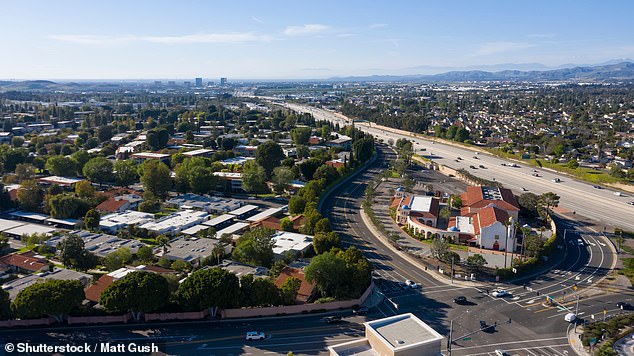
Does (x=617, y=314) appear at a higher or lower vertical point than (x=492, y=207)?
lower

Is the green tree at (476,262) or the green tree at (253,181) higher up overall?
the green tree at (253,181)

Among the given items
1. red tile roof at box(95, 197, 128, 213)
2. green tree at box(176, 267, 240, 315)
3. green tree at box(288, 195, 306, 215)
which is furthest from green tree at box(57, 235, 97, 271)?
green tree at box(288, 195, 306, 215)

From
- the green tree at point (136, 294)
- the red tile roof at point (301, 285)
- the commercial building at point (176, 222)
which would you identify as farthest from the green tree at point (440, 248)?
the commercial building at point (176, 222)

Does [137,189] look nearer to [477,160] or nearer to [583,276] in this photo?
[583,276]

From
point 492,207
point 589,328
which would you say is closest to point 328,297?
point 589,328

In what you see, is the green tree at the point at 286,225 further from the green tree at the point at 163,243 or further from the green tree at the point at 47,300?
the green tree at the point at 47,300
